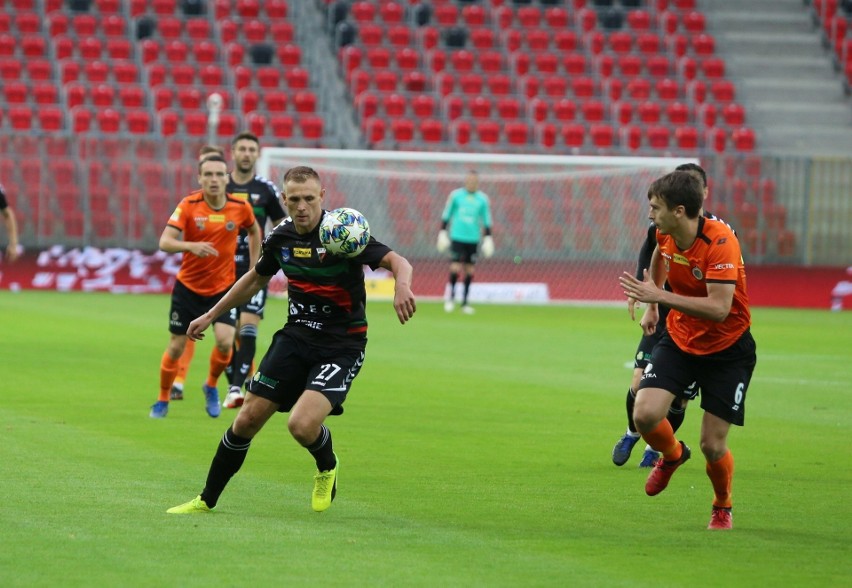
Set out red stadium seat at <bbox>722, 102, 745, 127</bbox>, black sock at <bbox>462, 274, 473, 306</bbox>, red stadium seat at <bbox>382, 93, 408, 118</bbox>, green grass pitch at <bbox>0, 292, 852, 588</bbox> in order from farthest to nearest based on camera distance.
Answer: red stadium seat at <bbox>722, 102, 745, 127</bbox> → red stadium seat at <bbox>382, 93, 408, 118</bbox> → black sock at <bbox>462, 274, 473, 306</bbox> → green grass pitch at <bbox>0, 292, 852, 588</bbox>

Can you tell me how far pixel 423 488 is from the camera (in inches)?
334

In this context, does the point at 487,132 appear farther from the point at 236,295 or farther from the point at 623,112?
the point at 236,295

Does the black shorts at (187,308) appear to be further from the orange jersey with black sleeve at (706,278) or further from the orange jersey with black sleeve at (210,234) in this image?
the orange jersey with black sleeve at (706,278)

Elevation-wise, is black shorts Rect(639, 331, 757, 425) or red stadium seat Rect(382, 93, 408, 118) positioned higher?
red stadium seat Rect(382, 93, 408, 118)

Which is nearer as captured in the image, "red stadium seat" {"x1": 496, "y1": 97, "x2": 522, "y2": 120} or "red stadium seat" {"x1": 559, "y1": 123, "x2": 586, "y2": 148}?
"red stadium seat" {"x1": 559, "y1": 123, "x2": 586, "y2": 148}

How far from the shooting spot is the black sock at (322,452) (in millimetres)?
7641

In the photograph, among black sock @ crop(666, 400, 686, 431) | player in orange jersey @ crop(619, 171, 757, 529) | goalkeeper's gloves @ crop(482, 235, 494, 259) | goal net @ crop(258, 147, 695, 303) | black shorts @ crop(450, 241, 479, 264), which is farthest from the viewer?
goal net @ crop(258, 147, 695, 303)

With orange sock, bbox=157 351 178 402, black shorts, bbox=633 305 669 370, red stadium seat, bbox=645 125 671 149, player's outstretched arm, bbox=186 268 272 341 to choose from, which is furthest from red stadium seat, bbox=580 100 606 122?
player's outstretched arm, bbox=186 268 272 341

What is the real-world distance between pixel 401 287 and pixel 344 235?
49 centimetres

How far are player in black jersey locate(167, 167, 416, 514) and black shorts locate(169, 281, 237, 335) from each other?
3.81m

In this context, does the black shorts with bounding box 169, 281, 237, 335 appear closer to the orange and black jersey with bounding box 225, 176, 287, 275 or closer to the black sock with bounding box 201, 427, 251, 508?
the orange and black jersey with bounding box 225, 176, 287, 275

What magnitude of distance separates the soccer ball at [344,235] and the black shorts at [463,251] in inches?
695

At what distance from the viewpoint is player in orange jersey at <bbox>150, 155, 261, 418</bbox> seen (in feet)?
37.7

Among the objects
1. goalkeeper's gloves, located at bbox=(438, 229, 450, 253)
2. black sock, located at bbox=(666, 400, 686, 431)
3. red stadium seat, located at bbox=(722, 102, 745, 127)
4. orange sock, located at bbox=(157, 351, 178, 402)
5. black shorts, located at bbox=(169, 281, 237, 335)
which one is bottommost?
orange sock, located at bbox=(157, 351, 178, 402)
